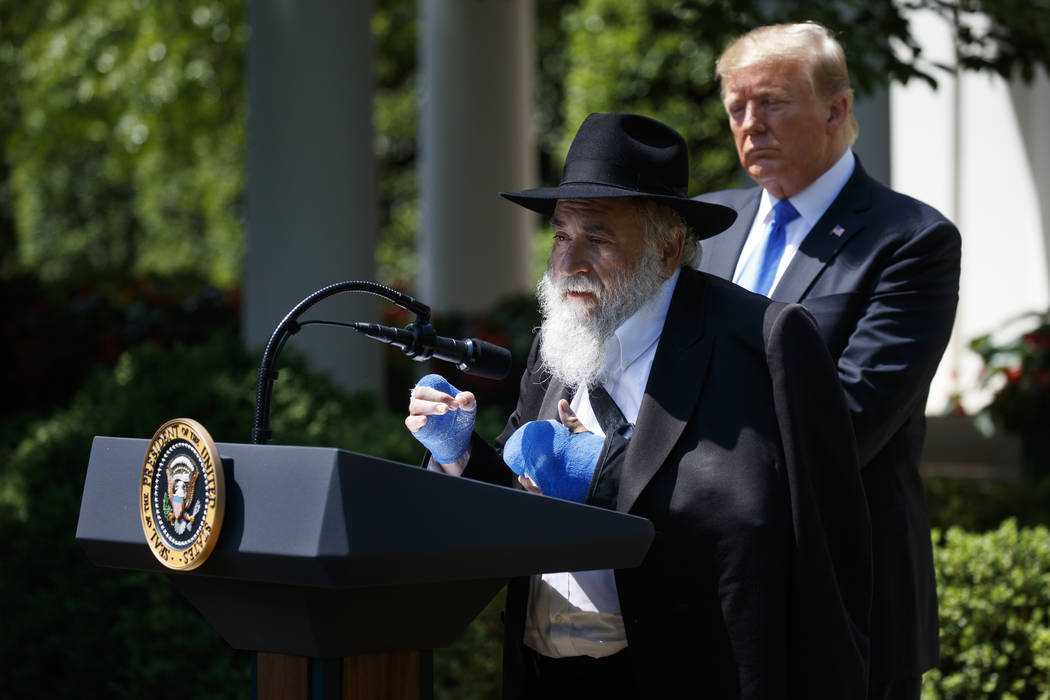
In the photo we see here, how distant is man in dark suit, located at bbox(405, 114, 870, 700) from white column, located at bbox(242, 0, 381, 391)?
5.18m

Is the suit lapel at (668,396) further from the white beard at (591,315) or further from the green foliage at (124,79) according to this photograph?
the green foliage at (124,79)

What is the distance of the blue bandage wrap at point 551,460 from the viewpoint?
245cm

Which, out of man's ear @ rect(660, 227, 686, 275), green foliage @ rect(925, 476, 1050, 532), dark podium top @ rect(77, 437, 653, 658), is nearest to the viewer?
dark podium top @ rect(77, 437, 653, 658)

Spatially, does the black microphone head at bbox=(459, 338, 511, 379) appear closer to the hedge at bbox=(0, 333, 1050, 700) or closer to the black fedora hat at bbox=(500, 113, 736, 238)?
the black fedora hat at bbox=(500, 113, 736, 238)

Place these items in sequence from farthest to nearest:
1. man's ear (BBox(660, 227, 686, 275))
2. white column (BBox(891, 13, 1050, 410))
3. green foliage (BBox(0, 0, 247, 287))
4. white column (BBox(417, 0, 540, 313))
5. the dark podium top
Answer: green foliage (BBox(0, 0, 247, 287)), white column (BBox(417, 0, 540, 313)), white column (BBox(891, 13, 1050, 410)), man's ear (BBox(660, 227, 686, 275)), the dark podium top

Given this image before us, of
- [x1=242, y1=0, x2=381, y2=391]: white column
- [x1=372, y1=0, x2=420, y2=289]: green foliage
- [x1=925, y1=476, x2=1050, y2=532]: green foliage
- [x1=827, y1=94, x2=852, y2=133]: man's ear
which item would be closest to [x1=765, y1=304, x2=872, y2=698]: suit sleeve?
[x1=827, y1=94, x2=852, y2=133]: man's ear

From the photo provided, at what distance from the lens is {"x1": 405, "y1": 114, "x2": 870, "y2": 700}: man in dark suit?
230 centimetres

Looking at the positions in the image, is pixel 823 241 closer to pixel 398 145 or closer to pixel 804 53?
pixel 804 53

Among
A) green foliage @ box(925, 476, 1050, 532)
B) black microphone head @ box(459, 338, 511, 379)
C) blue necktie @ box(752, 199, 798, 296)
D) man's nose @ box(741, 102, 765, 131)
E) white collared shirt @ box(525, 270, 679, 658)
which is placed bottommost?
green foliage @ box(925, 476, 1050, 532)

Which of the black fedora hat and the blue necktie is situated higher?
the black fedora hat

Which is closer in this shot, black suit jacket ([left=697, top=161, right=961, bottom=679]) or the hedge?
black suit jacket ([left=697, top=161, right=961, bottom=679])

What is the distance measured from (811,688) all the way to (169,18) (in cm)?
1141

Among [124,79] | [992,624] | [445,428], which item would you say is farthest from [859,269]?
[124,79]

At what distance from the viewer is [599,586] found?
98.0 inches
